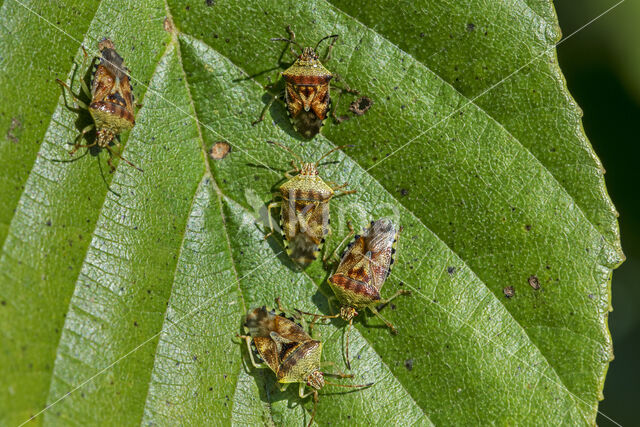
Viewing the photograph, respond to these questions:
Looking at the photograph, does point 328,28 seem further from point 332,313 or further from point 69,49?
point 332,313

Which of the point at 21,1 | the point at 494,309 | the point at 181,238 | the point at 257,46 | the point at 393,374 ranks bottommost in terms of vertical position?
the point at 393,374

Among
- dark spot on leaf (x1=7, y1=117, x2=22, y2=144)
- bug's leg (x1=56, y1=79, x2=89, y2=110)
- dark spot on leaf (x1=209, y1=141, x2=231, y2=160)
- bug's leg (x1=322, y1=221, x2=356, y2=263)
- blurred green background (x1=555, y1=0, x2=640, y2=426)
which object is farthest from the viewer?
blurred green background (x1=555, y1=0, x2=640, y2=426)

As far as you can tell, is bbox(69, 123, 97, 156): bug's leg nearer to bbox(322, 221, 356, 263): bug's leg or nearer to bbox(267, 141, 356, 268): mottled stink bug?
bbox(267, 141, 356, 268): mottled stink bug

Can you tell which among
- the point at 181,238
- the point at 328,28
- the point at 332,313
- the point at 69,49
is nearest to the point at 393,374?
the point at 332,313

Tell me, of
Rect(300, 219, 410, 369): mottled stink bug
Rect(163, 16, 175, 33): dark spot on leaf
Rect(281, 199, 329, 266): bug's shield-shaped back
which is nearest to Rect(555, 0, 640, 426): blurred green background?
Rect(300, 219, 410, 369): mottled stink bug

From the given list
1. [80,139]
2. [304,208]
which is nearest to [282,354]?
[304,208]

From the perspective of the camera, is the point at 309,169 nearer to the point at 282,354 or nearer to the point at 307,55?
the point at 307,55
